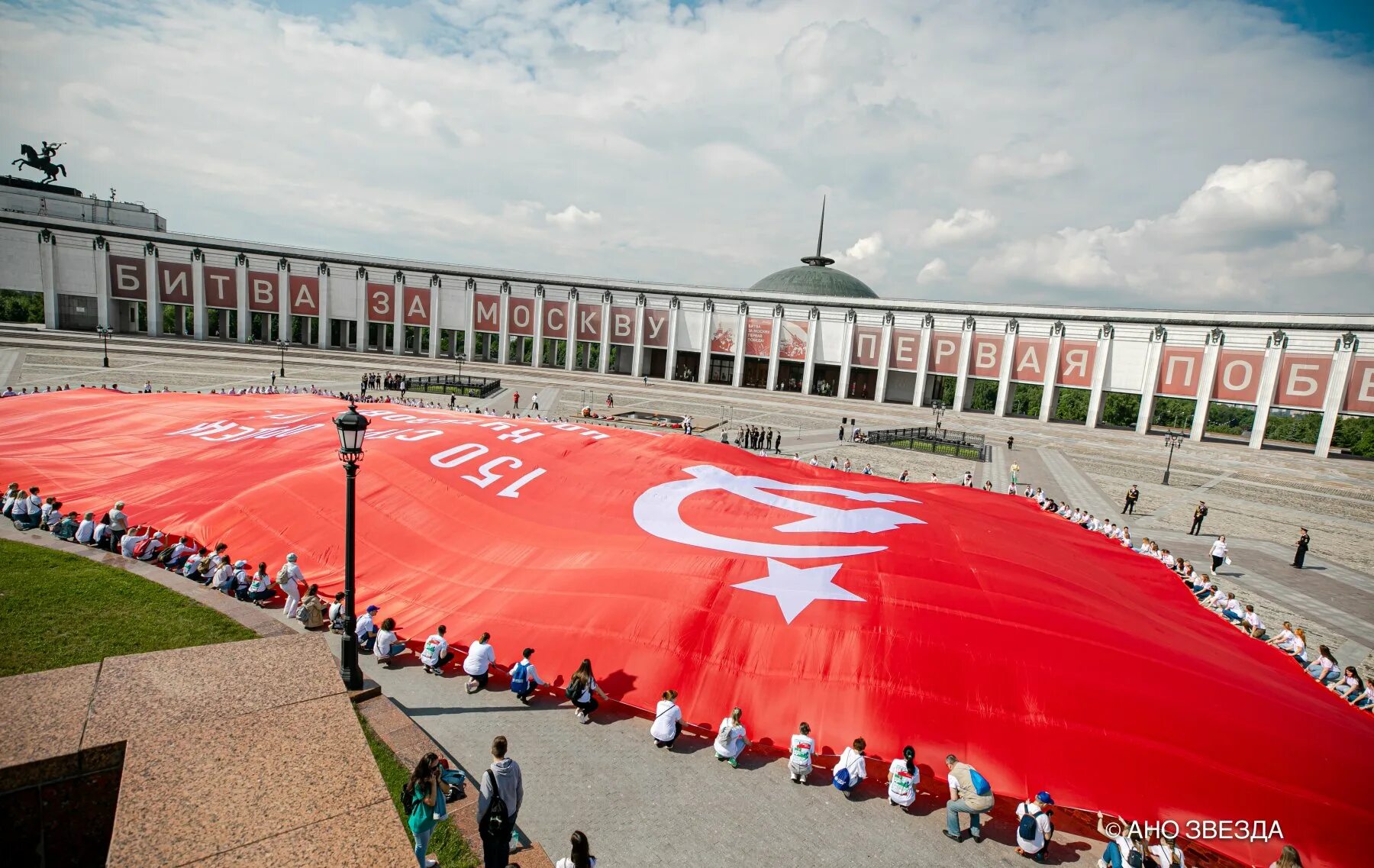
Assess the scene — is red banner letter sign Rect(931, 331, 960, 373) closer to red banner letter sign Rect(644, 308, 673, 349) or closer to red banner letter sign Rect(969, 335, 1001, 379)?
red banner letter sign Rect(969, 335, 1001, 379)

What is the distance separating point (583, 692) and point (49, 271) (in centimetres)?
8745

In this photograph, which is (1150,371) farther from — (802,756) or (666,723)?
(666,723)

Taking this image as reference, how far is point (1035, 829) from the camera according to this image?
22.1 ft

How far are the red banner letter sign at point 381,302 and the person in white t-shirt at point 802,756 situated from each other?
3113 inches

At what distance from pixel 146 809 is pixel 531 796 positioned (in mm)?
4104

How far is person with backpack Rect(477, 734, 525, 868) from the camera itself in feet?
18.8

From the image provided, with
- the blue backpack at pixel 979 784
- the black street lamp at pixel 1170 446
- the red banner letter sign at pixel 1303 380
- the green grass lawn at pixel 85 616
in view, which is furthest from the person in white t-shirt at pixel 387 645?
the red banner letter sign at pixel 1303 380

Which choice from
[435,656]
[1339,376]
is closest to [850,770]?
[435,656]

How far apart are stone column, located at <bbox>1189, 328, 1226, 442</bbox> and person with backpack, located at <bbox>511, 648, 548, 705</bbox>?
6124cm

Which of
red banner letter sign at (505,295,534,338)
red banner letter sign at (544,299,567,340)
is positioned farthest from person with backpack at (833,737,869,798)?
red banner letter sign at (505,295,534,338)

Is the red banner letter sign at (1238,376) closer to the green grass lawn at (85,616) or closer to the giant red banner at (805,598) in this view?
the giant red banner at (805,598)

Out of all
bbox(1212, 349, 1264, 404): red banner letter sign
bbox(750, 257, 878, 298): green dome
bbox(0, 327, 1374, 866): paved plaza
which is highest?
bbox(750, 257, 878, 298): green dome

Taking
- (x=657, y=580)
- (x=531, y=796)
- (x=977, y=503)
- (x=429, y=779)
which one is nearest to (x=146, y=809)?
(x=429, y=779)

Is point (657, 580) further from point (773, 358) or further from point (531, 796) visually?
point (773, 358)
